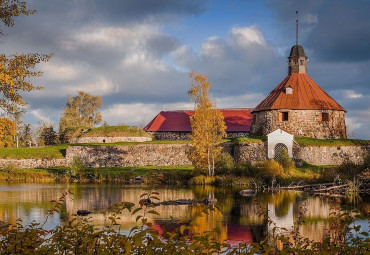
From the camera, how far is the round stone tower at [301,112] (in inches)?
1785

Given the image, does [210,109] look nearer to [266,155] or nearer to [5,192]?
[266,155]

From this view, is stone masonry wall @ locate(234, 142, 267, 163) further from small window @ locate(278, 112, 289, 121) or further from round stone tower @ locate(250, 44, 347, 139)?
small window @ locate(278, 112, 289, 121)

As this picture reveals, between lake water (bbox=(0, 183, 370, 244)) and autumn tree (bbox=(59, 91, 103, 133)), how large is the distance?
125 feet

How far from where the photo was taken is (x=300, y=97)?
1811 inches

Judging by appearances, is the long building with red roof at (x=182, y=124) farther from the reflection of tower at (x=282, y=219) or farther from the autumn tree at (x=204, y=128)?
the reflection of tower at (x=282, y=219)

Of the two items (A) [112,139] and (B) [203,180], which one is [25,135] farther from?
(B) [203,180]

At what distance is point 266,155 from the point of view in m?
42.6

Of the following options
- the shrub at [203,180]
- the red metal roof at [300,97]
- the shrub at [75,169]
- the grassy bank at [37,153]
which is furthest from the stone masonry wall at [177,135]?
the shrub at [203,180]

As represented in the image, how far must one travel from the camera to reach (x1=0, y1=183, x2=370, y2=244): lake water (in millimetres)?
18141

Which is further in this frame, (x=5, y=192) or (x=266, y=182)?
(x=266, y=182)

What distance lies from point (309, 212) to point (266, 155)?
2049 cm

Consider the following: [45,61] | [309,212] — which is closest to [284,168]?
[309,212]

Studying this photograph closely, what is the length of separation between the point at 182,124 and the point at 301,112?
15458 mm

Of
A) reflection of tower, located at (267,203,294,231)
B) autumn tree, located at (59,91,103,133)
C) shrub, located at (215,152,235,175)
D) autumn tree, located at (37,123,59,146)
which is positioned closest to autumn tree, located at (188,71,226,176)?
shrub, located at (215,152,235,175)
